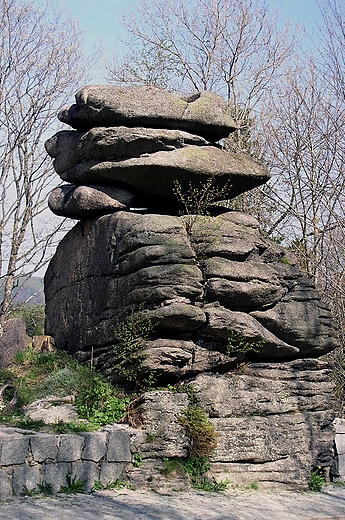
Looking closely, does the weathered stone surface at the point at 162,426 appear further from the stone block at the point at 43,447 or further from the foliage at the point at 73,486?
the stone block at the point at 43,447

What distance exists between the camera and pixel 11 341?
13.1 m

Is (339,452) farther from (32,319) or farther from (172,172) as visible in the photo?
(32,319)

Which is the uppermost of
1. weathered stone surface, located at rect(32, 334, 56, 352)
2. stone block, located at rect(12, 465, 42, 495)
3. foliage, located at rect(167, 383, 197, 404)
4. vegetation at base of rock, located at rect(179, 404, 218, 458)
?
weathered stone surface, located at rect(32, 334, 56, 352)

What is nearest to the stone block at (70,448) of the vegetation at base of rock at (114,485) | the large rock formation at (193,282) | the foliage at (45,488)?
the foliage at (45,488)

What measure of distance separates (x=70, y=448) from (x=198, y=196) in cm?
561

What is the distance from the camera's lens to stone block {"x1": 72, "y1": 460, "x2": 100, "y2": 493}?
8.78 meters

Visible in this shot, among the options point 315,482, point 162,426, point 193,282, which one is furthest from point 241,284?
point 315,482

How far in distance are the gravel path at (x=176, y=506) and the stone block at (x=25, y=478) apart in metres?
0.25

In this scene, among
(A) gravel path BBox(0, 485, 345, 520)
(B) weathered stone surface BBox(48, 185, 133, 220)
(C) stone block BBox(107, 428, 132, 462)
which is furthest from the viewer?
(B) weathered stone surface BBox(48, 185, 133, 220)

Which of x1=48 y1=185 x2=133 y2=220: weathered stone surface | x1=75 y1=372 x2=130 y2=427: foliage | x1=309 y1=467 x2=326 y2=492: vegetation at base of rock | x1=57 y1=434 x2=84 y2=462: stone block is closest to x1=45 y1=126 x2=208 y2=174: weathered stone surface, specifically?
x1=48 y1=185 x2=133 y2=220: weathered stone surface

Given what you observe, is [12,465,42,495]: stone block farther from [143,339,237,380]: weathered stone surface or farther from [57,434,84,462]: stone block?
[143,339,237,380]: weathered stone surface

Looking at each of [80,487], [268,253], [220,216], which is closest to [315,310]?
[268,253]

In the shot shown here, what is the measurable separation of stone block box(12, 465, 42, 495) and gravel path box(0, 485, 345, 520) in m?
0.25

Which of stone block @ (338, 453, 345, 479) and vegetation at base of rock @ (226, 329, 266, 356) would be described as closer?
vegetation at base of rock @ (226, 329, 266, 356)
